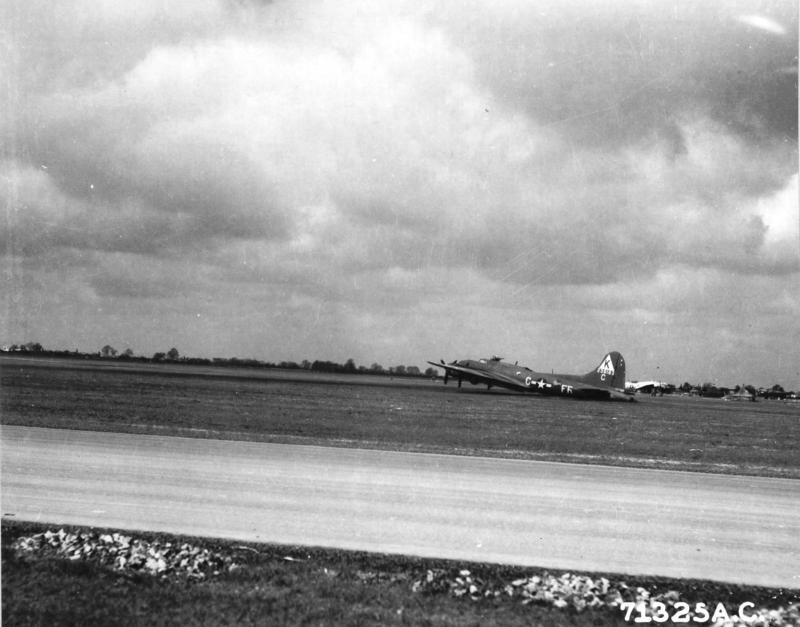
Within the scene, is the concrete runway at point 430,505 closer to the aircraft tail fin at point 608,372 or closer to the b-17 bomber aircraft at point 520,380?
the b-17 bomber aircraft at point 520,380

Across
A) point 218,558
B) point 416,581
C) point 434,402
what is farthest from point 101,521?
point 434,402

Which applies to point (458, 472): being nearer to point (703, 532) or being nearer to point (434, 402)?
point (703, 532)

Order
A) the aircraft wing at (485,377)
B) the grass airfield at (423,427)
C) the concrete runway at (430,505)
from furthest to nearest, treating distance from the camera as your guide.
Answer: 1. the aircraft wing at (485,377)
2. the grass airfield at (423,427)
3. the concrete runway at (430,505)

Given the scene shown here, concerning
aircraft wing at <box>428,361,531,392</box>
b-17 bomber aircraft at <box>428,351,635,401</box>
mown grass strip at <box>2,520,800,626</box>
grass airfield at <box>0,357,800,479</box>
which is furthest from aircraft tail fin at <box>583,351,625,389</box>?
mown grass strip at <box>2,520,800,626</box>

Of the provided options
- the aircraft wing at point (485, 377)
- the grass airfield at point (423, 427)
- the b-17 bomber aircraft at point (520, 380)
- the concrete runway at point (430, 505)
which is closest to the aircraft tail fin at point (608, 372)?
the b-17 bomber aircraft at point (520, 380)

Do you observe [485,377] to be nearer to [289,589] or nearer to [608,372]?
[608,372]

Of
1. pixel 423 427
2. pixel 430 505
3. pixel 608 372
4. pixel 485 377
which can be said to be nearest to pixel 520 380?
pixel 485 377
